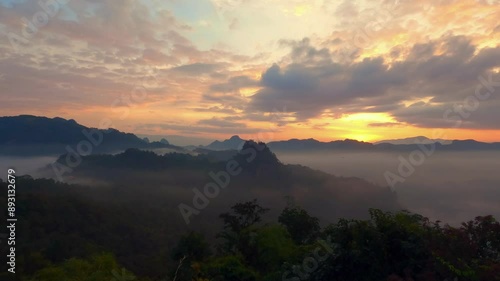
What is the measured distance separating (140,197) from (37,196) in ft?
206

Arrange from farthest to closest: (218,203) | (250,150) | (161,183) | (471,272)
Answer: (250,150) < (161,183) < (218,203) < (471,272)

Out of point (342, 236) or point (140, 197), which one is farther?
point (140, 197)

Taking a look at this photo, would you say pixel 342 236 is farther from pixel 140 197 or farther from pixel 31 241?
pixel 140 197

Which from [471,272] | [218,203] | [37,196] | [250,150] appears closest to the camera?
[471,272]

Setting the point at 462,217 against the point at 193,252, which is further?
the point at 462,217

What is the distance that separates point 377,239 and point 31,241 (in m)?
63.3

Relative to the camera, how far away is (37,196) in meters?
79.8

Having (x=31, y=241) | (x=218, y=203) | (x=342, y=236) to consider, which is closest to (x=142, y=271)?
(x=31, y=241)

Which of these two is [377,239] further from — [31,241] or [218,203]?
[218,203]

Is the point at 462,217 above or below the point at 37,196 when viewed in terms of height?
below

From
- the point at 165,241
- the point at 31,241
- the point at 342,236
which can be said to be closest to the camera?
the point at 342,236

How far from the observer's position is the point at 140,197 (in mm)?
141625

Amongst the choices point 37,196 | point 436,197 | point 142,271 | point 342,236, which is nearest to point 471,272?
point 342,236

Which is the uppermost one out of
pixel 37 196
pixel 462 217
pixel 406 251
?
pixel 406 251
